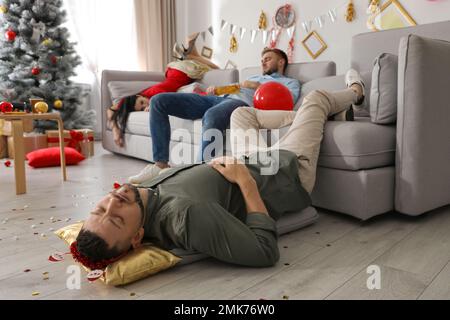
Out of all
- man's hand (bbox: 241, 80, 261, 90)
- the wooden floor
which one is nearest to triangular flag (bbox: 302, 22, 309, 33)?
man's hand (bbox: 241, 80, 261, 90)

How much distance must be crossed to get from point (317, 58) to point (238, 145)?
2331 mm

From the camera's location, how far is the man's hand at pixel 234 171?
50.5 inches

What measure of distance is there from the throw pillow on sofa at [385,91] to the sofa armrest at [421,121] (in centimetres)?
6

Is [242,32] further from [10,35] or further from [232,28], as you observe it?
[10,35]

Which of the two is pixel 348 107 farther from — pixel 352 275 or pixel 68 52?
pixel 68 52

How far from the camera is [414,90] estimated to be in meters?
1.54

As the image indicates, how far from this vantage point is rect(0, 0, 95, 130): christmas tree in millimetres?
3775

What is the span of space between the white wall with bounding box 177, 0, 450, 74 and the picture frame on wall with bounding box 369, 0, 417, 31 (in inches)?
1.6

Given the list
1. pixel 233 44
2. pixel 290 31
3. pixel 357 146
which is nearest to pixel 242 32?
pixel 233 44

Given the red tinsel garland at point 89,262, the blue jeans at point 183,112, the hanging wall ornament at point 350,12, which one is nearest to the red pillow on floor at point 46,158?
the blue jeans at point 183,112

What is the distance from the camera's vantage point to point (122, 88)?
3500mm

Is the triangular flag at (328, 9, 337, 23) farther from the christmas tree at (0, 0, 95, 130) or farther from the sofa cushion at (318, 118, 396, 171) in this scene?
the christmas tree at (0, 0, 95, 130)

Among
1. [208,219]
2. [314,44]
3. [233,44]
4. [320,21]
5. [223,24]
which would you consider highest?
[223,24]

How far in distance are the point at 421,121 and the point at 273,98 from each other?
811 mm
